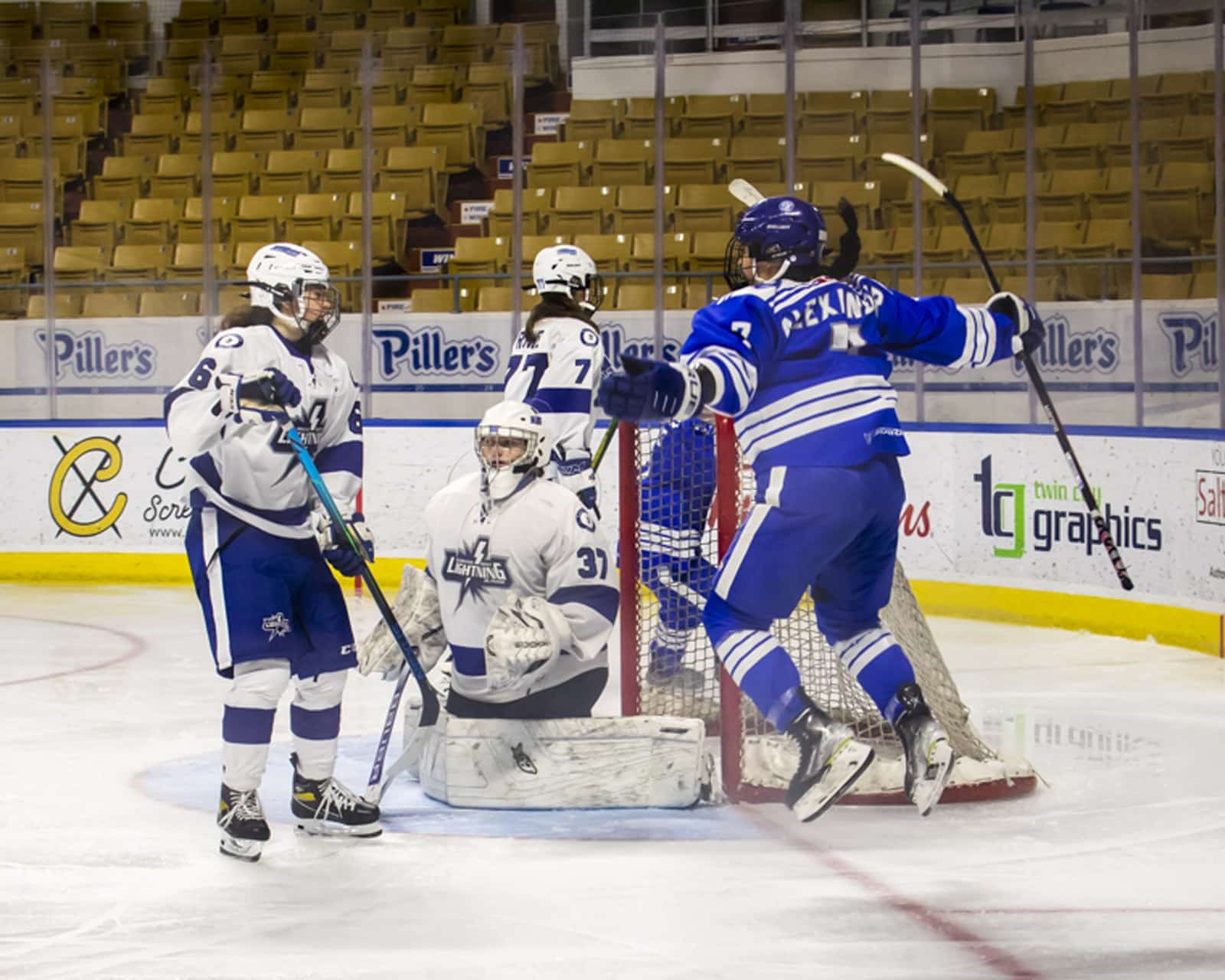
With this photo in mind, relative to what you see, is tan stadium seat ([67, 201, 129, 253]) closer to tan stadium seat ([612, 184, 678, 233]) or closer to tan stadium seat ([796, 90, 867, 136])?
tan stadium seat ([612, 184, 678, 233])

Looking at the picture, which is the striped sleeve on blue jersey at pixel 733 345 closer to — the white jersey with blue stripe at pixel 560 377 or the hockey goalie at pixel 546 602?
the hockey goalie at pixel 546 602

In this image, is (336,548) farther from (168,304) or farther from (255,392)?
(168,304)

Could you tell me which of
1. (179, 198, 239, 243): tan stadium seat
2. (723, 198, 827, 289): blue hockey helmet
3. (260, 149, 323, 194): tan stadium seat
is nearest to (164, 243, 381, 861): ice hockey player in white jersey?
(723, 198, 827, 289): blue hockey helmet

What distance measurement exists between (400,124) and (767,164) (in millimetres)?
2197

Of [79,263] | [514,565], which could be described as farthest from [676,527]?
[79,263]

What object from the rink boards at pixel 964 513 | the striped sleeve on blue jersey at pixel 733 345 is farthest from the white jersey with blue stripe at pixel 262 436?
the rink boards at pixel 964 513

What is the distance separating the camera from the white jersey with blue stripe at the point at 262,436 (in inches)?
154

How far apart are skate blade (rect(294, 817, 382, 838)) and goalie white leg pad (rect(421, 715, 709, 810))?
0.29 meters

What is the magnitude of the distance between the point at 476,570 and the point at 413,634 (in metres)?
0.34

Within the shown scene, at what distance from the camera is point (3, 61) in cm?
1016

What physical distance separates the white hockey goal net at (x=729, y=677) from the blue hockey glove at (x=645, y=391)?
3.00 feet

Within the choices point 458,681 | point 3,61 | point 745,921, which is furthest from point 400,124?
point 745,921

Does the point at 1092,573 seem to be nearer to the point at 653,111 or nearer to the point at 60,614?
the point at 653,111

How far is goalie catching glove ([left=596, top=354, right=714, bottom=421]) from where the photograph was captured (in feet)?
12.1
